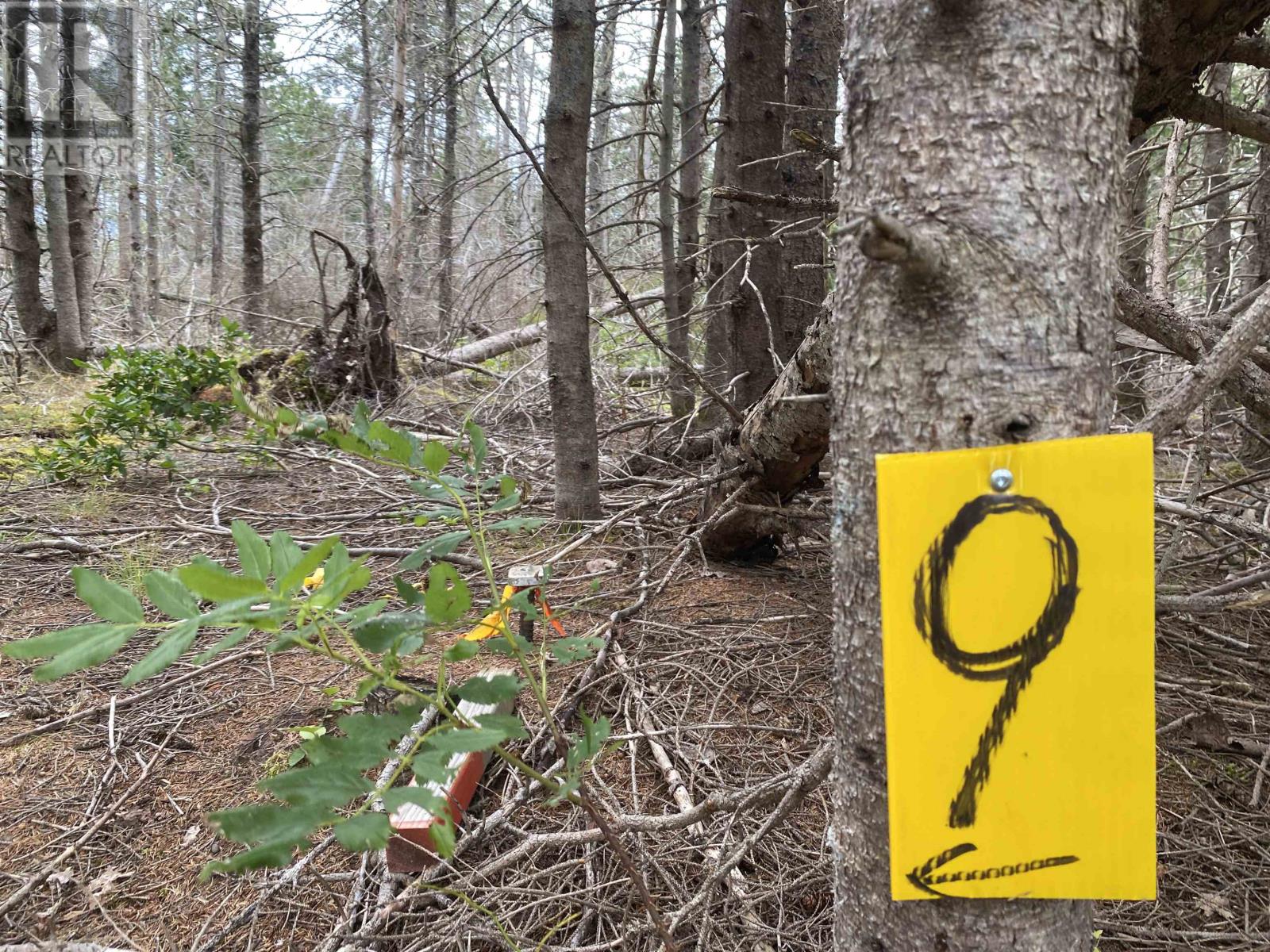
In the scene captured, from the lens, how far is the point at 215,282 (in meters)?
11.4

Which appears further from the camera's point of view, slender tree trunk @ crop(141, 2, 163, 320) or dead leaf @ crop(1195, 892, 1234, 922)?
slender tree trunk @ crop(141, 2, 163, 320)

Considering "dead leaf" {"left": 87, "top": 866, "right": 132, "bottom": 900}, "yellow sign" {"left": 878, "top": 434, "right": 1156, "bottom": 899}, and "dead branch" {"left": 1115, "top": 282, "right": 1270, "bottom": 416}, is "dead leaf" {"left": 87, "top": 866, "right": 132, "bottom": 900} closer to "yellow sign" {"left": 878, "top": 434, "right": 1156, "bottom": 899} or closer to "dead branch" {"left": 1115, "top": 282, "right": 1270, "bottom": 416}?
"yellow sign" {"left": 878, "top": 434, "right": 1156, "bottom": 899}

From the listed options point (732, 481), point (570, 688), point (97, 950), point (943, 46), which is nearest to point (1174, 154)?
point (732, 481)

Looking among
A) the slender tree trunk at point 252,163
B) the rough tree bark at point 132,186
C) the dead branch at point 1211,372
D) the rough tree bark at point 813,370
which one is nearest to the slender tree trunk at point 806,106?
the rough tree bark at point 813,370

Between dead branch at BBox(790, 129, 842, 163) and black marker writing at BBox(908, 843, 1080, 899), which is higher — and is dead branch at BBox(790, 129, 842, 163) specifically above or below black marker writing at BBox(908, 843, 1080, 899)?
above

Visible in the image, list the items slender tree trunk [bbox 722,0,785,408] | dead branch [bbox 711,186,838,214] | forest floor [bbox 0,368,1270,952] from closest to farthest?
forest floor [bbox 0,368,1270,952]
dead branch [bbox 711,186,838,214]
slender tree trunk [bbox 722,0,785,408]

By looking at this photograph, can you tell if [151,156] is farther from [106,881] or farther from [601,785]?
[601,785]

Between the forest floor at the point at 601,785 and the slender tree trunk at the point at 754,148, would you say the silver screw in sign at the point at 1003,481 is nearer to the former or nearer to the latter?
the forest floor at the point at 601,785

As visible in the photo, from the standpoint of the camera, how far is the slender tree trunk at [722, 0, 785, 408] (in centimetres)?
300

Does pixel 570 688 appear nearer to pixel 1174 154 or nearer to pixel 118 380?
pixel 1174 154

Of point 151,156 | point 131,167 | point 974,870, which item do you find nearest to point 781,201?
point 974,870

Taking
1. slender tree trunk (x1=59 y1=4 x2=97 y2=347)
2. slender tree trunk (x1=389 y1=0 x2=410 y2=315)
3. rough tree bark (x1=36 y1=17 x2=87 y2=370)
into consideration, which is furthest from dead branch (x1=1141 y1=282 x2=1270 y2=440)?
slender tree trunk (x1=59 y1=4 x2=97 y2=347)

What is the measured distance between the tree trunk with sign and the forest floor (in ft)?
2.00

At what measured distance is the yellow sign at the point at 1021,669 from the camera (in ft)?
2.27
